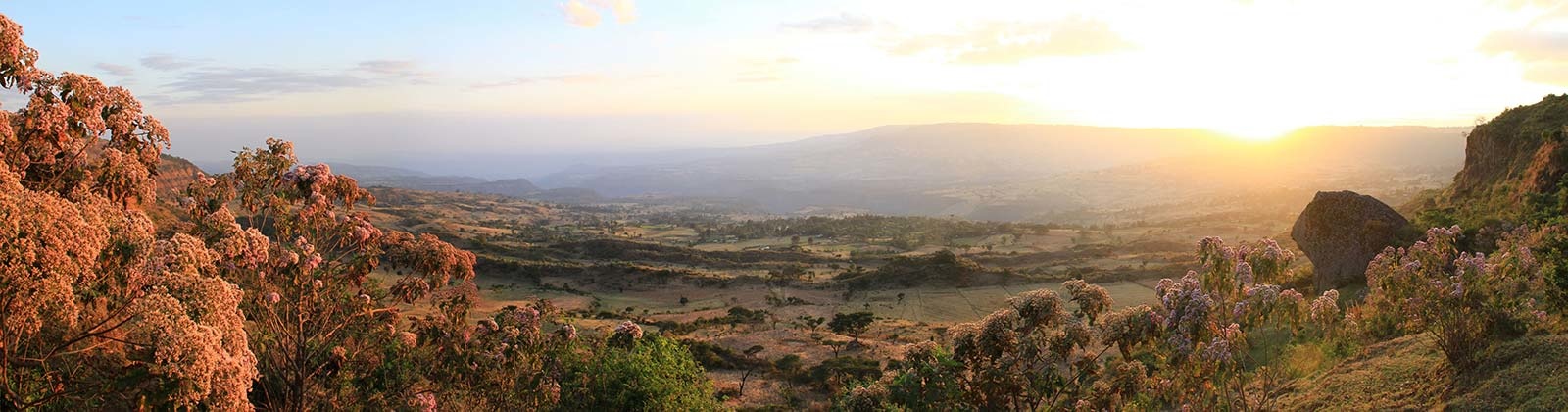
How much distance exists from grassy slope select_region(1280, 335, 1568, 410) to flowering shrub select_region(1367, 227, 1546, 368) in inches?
13.0

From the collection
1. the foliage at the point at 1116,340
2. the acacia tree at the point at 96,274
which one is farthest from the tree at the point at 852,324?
the acacia tree at the point at 96,274

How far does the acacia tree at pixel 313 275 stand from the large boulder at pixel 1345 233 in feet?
82.6

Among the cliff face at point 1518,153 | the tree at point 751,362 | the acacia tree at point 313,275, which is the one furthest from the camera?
the tree at point 751,362

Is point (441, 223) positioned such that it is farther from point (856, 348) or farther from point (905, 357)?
point (905, 357)

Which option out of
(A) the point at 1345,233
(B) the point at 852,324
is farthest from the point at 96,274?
(B) the point at 852,324

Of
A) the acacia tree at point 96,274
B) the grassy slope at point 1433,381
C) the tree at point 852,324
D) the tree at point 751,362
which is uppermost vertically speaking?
the acacia tree at point 96,274

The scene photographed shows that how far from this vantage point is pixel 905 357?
26.9ft

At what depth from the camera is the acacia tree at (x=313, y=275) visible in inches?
281

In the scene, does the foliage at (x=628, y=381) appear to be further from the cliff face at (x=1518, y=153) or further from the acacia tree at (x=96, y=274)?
the cliff face at (x=1518, y=153)

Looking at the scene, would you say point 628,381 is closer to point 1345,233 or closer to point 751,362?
point 751,362

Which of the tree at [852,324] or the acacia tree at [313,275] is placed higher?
the acacia tree at [313,275]

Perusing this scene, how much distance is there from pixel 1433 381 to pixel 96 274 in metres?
15.1

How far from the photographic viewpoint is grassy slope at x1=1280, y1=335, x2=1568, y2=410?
8.77 metres

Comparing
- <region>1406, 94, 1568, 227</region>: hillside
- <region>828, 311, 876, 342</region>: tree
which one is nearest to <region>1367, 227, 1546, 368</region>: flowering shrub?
<region>1406, 94, 1568, 227</region>: hillside
